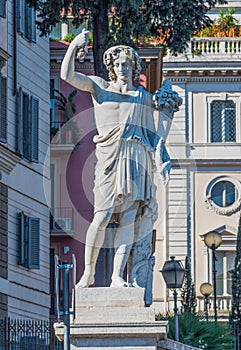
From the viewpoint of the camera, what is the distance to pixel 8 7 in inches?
1416

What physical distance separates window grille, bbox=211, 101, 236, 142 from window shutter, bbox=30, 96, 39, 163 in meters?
25.1

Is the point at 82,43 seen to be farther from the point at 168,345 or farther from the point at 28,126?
the point at 28,126

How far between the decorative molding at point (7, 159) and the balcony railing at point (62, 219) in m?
11.2

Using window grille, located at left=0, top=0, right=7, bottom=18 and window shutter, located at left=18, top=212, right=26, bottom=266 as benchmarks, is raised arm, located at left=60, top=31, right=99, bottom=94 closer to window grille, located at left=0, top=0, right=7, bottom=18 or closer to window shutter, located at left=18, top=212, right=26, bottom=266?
window grille, located at left=0, top=0, right=7, bottom=18

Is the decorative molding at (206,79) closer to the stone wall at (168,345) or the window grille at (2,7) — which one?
the window grille at (2,7)

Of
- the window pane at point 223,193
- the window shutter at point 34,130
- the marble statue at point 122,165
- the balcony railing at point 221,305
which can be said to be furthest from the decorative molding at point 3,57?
the window pane at point 223,193

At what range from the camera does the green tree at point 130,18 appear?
32.8m

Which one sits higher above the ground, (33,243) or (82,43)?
(33,243)

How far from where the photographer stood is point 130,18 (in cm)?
3331

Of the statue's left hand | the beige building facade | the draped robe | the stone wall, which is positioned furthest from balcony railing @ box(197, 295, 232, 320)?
the statue's left hand

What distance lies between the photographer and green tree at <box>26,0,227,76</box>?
108 ft

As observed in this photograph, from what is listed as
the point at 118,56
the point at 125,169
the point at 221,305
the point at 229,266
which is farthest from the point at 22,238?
the point at 229,266

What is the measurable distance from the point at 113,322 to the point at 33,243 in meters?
22.0

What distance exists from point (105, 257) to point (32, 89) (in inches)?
426
